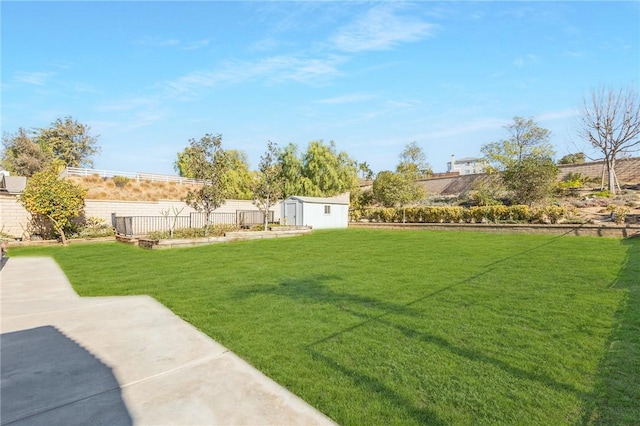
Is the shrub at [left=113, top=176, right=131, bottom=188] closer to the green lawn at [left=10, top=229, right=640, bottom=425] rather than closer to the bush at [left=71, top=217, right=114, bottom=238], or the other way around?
the bush at [left=71, top=217, right=114, bottom=238]

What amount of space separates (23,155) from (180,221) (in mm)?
26482

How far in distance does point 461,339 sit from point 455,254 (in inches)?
252

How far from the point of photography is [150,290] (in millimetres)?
6113

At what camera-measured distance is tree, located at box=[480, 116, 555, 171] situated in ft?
76.4

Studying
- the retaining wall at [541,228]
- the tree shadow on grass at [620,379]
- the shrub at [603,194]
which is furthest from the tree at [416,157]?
the tree shadow on grass at [620,379]

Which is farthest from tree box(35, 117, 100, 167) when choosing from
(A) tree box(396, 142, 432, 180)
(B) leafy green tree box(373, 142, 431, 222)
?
(A) tree box(396, 142, 432, 180)

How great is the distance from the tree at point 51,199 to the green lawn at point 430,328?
27.3 feet

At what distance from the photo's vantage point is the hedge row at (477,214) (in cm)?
1476

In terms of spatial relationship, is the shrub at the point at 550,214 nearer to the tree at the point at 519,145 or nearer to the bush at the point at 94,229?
the tree at the point at 519,145

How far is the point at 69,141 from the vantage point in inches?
1593

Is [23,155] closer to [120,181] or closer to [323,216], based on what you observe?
[120,181]

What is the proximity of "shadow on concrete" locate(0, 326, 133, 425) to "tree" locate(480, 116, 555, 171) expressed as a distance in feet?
83.6

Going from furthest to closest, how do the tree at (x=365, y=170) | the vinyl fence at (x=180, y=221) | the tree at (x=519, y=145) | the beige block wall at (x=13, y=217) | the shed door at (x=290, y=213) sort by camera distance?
the tree at (x=365, y=170)
the tree at (x=519, y=145)
the shed door at (x=290, y=213)
the vinyl fence at (x=180, y=221)
the beige block wall at (x=13, y=217)

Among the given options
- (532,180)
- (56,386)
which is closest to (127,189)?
(56,386)
